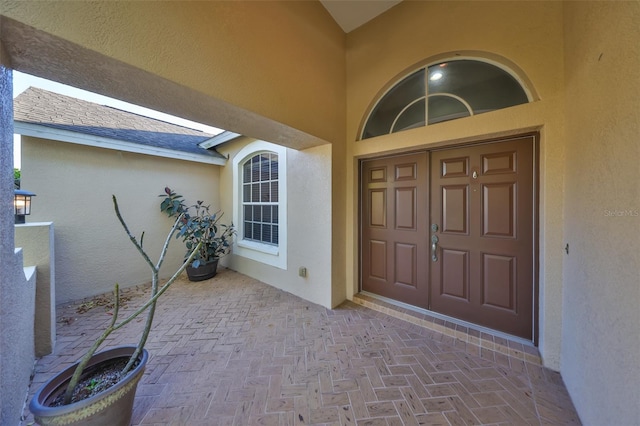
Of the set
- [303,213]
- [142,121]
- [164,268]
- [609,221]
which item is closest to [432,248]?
[609,221]

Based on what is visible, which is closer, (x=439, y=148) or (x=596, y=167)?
(x=596, y=167)

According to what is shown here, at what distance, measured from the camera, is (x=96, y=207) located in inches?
144

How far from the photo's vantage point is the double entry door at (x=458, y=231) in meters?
2.20

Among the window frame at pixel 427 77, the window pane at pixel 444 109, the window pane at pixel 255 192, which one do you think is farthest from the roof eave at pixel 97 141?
the window pane at pixel 444 109

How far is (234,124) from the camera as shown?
2244 mm

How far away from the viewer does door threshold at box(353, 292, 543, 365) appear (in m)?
2.06

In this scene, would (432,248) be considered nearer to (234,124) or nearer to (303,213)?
(303,213)

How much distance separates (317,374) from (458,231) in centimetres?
223

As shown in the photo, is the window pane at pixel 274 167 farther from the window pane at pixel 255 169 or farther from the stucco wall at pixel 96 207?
the stucco wall at pixel 96 207

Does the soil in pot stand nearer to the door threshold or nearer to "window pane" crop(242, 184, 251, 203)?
the door threshold

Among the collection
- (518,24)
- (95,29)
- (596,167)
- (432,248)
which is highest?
A: (518,24)

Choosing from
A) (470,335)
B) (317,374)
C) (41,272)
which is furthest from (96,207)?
(470,335)

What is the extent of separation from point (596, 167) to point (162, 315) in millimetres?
4593

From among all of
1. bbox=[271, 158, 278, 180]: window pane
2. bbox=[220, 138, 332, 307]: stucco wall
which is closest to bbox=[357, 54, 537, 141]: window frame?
bbox=[220, 138, 332, 307]: stucco wall
